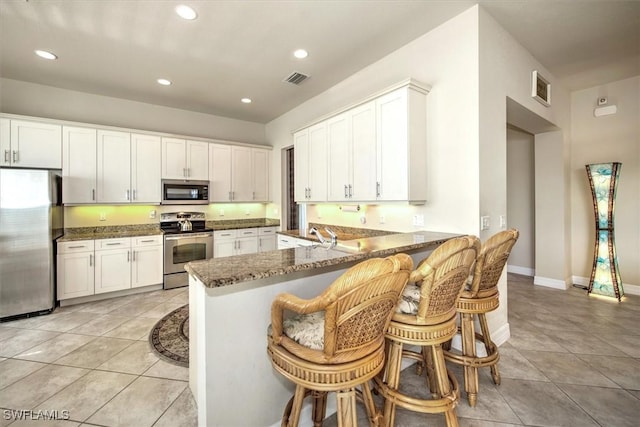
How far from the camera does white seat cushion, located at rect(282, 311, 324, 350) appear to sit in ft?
3.84

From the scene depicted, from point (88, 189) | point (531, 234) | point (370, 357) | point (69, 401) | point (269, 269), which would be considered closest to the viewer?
point (370, 357)

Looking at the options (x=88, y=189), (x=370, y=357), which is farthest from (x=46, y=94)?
(x=370, y=357)

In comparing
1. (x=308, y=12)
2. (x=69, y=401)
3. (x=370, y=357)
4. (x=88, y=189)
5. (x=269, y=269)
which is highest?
(x=308, y=12)

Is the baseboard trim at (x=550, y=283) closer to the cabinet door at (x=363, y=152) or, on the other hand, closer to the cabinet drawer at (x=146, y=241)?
the cabinet door at (x=363, y=152)

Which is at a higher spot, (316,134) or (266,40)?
(266,40)

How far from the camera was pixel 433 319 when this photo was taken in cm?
141

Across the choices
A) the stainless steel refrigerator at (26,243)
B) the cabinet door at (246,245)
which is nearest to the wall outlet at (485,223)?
the cabinet door at (246,245)

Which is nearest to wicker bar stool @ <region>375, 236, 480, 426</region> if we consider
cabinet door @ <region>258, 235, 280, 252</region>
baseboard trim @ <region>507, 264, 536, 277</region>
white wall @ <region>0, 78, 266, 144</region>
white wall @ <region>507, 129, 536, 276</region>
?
cabinet door @ <region>258, 235, 280, 252</region>

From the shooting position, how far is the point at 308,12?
2.44 meters

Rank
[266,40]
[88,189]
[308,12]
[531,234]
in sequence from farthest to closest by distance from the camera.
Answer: [531,234], [88,189], [266,40], [308,12]

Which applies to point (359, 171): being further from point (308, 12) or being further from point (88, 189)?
point (88, 189)

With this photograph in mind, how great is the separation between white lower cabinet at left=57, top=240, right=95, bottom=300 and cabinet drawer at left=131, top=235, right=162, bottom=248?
0.50 metres

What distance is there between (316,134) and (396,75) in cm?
121

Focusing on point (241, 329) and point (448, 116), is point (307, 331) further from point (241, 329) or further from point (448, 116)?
point (448, 116)
